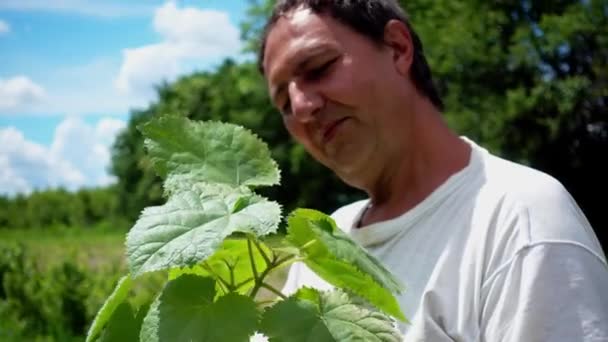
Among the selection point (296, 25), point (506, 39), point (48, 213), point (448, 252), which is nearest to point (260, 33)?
point (296, 25)

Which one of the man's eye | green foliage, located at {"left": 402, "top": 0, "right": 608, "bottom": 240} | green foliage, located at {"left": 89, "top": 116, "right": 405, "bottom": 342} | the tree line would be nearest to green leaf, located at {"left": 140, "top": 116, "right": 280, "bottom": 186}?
green foliage, located at {"left": 89, "top": 116, "right": 405, "bottom": 342}

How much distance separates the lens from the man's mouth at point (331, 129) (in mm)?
1584

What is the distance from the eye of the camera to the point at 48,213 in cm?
3181

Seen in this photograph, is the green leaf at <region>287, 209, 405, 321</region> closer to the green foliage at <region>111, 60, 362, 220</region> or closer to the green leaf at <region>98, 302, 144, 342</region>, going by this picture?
the green leaf at <region>98, 302, 144, 342</region>

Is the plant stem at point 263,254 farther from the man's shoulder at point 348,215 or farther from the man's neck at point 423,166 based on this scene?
the man's shoulder at point 348,215

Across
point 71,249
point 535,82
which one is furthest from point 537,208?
point 535,82

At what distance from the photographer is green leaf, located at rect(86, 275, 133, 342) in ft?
3.27

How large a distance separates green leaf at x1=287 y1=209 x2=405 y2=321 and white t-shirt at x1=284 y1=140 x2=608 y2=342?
1.28 ft

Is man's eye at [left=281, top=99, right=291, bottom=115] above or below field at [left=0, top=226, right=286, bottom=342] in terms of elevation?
above

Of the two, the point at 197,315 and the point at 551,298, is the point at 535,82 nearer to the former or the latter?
the point at 551,298

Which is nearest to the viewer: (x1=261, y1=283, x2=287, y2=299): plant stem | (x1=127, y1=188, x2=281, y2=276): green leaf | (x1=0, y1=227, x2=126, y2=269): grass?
(x1=127, y1=188, x2=281, y2=276): green leaf

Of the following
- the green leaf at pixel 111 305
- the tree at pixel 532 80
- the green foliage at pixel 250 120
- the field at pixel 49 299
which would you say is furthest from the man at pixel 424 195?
the green foliage at pixel 250 120

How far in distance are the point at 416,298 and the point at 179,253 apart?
0.63m

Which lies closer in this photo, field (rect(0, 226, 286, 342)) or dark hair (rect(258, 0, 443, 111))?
dark hair (rect(258, 0, 443, 111))
